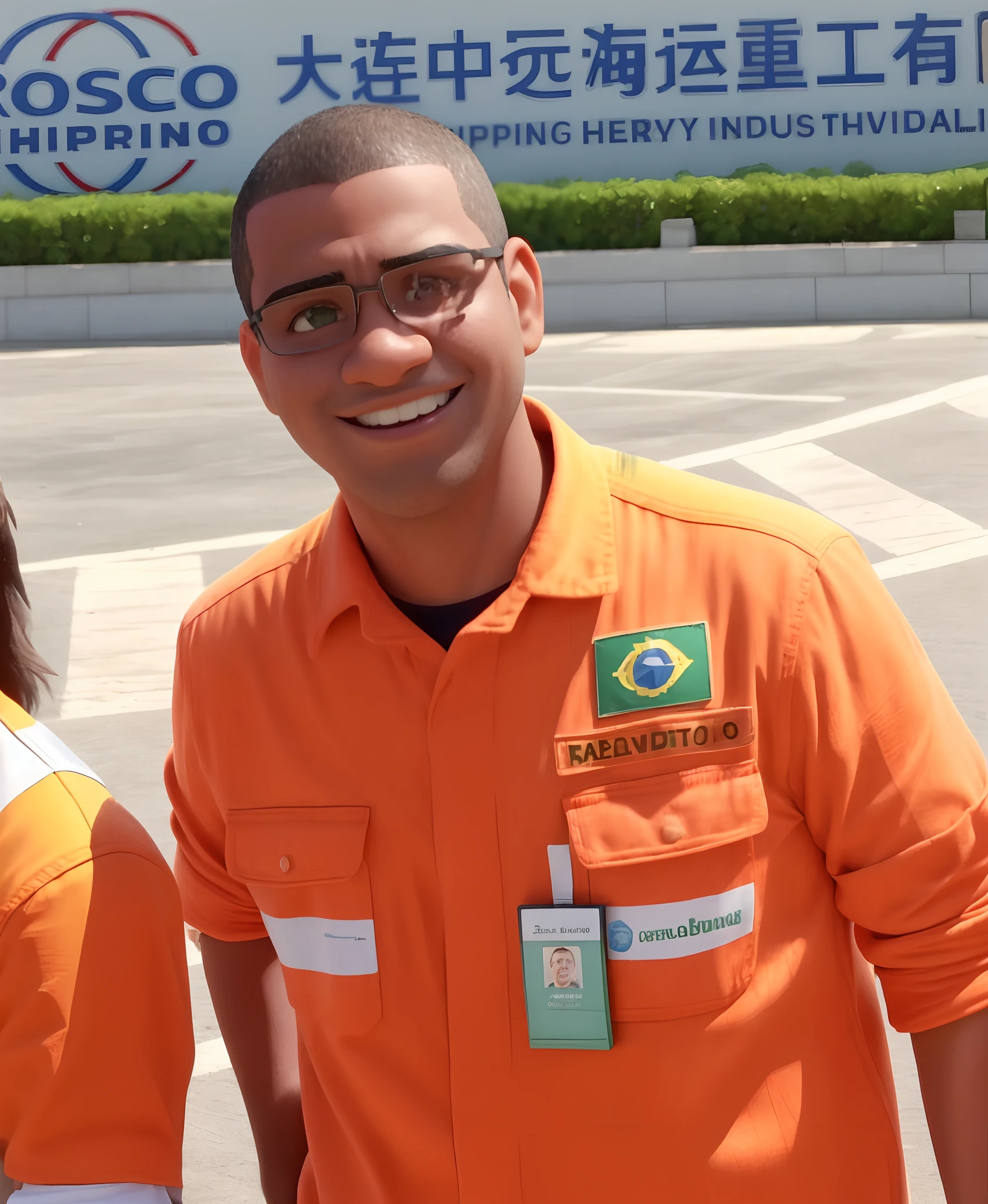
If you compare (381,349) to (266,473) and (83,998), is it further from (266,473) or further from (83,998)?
(266,473)

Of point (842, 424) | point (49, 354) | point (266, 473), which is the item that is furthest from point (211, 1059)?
point (49, 354)

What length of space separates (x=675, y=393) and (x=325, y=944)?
11.0 meters

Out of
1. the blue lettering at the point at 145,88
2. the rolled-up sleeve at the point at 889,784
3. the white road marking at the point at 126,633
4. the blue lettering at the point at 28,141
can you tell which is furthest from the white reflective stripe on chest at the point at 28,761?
the blue lettering at the point at 28,141

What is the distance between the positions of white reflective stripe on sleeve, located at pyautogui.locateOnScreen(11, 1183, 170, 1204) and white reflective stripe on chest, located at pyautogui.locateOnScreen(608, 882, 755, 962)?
568 millimetres

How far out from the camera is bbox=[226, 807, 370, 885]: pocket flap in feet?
5.49

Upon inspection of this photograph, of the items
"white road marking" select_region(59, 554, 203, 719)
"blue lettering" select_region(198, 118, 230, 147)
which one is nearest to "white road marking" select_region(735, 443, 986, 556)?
"white road marking" select_region(59, 554, 203, 719)

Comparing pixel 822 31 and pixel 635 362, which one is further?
pixel 822 31

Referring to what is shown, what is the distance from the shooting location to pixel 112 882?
1.66 m

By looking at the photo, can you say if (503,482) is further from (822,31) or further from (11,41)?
(11,41)

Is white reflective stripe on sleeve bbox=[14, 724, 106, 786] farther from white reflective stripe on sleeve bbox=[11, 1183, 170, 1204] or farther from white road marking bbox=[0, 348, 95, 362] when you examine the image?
white road marking bbox=[0, 348, 95, 362]

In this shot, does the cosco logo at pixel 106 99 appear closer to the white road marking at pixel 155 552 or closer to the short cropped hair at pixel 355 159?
the white road marking at pixel 155 552

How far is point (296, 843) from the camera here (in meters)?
1.70

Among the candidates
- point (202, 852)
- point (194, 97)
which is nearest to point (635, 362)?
point (194, 97)

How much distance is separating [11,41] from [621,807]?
2005cm
